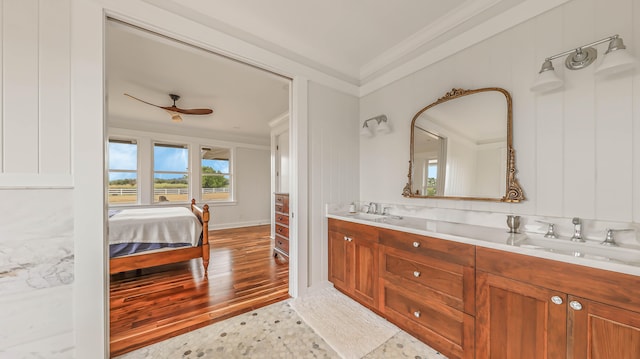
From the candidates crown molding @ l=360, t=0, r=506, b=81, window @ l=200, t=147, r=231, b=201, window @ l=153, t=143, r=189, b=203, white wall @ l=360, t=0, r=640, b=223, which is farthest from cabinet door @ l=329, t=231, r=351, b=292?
window @ l=153, t=143, r=189, b=203

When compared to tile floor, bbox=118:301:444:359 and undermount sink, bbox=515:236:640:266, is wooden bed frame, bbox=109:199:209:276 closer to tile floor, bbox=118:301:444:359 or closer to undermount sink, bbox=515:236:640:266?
tile floor, bbox=118:301:444:359

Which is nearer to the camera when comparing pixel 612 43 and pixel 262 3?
pixel 612 43

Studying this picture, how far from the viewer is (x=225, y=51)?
198cm

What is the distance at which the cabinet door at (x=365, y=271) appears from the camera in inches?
80.3

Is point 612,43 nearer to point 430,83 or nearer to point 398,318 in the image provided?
point 430,83

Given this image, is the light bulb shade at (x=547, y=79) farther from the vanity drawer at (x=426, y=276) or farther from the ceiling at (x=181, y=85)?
the ceiling at (x=181, y=85)

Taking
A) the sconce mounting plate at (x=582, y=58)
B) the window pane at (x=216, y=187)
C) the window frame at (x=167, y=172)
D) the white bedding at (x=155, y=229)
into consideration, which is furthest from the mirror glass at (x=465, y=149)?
the window frame at (x=167, y=172)

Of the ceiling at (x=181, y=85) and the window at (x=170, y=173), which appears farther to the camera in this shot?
the window at (x=170, y=173)

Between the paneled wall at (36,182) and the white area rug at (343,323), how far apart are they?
5.34 ft

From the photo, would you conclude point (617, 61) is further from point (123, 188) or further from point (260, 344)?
point (123, 188)

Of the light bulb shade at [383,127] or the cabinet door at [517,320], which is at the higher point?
Result: the light bulb shade at [383,127]

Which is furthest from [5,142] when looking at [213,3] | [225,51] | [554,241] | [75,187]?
[554,241]

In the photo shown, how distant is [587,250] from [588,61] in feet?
3.57

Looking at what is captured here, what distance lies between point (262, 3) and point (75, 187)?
6.05 feet
